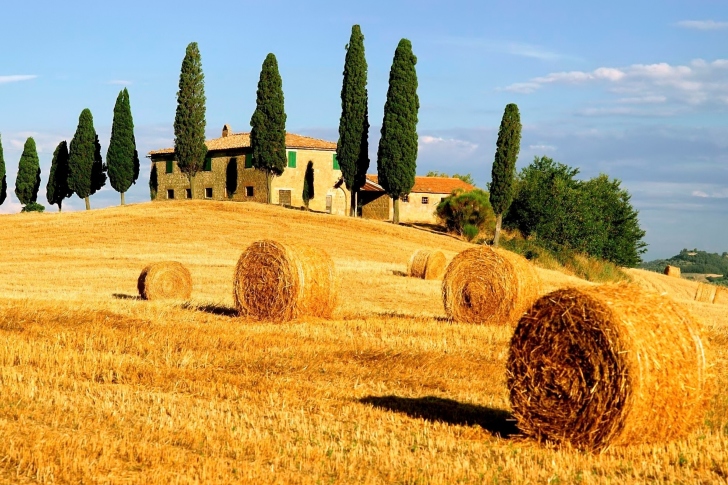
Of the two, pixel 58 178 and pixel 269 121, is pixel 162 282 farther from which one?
pixel 58 178

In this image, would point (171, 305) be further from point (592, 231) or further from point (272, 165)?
point (592, 231)

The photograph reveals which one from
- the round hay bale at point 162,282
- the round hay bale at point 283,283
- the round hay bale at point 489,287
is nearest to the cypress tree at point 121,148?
the round hay bale at point 162,282

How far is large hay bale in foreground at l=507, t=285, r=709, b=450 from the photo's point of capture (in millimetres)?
9234

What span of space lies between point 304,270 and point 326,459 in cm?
1148

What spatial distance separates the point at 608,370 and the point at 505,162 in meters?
52.9

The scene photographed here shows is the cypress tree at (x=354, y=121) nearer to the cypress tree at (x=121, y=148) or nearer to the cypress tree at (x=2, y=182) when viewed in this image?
the cypress tree at (x=121, y=148)

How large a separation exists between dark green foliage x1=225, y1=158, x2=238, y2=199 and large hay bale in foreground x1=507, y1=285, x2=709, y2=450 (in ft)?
220

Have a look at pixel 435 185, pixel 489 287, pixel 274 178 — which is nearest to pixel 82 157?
pixel 274 178

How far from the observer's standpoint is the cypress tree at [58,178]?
79875 mm

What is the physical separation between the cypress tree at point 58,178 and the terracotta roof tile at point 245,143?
24.7 ft

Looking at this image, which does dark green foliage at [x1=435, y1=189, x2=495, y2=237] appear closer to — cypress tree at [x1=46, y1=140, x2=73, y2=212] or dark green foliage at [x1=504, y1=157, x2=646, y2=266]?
dark green foliage at [x1=504, y1=157, x2=646, y2=266]

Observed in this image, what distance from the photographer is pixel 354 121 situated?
207 ft

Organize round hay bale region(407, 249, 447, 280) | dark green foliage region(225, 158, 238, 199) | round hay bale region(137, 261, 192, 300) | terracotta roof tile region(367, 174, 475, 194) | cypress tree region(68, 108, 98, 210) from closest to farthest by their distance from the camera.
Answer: round hay bale region(137, 261, 192, 300) < round hay bale region(407, 249, 447, 280) < cypress tree region(68, 108, 98, 210) < dark green foliage region(225, 158, 238, 199) < terracotta roof tile region(367, 174, 475, 194)

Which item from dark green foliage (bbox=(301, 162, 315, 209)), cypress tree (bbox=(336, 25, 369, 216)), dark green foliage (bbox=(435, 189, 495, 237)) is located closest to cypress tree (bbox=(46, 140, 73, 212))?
dark green foliage (bbox=(301, 162, 315, 209))
